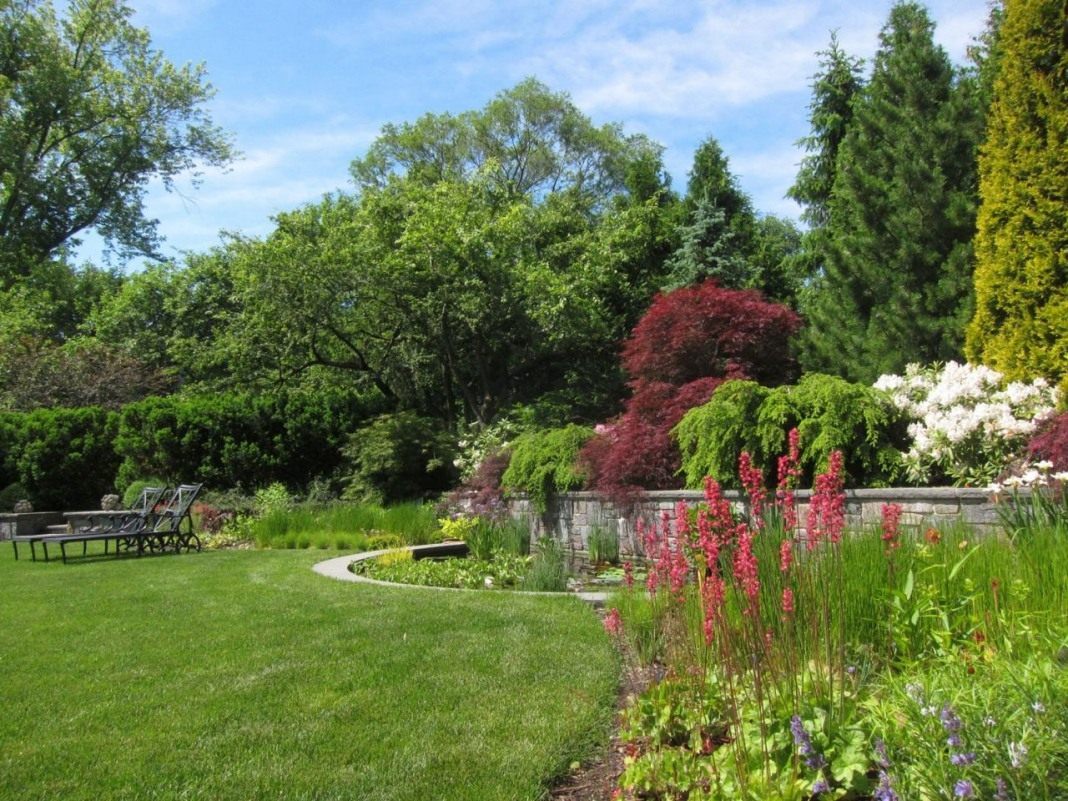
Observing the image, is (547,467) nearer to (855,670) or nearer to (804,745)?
(855,670)

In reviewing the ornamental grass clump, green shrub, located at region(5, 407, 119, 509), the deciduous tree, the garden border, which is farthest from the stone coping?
the deciduous tree

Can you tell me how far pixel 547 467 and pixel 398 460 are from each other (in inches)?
200

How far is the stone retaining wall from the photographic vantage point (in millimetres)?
5543

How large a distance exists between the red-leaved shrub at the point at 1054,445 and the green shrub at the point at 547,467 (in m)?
4.30

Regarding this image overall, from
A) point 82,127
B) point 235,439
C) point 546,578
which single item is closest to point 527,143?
point 82,127

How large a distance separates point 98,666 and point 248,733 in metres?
1.69

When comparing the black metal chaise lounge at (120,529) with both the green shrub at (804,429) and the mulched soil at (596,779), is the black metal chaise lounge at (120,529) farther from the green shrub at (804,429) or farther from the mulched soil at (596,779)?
the mulched soil at (596,779)

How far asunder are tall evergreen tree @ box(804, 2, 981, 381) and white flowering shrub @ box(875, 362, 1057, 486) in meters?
2.25

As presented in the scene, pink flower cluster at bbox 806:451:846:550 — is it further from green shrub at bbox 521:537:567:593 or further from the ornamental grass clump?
Result: green shrub at bbox 521:537:567:593

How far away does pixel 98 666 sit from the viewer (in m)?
4.59

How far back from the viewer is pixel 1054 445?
17.4 ft

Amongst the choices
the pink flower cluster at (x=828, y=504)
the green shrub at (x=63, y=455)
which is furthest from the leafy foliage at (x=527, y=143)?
the pink flower cluster at (x=828, y=504)

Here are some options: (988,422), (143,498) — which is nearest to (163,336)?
(143,498)

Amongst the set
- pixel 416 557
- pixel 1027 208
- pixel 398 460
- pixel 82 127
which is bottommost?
pixel 416 557
